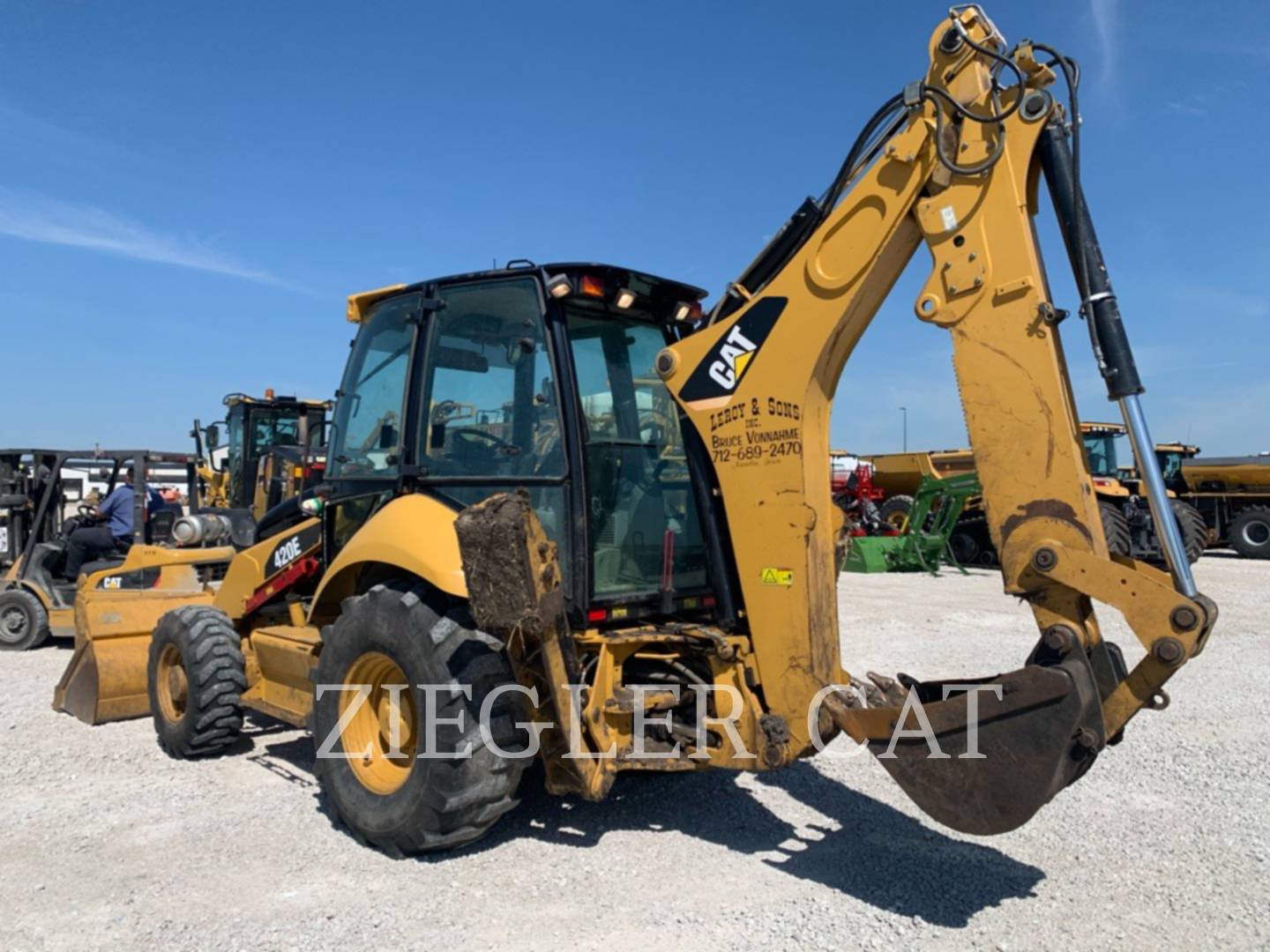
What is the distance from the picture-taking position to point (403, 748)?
424 centimetres

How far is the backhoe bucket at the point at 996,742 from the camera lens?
2986 mm

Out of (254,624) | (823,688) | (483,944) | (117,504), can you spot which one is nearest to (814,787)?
(823,688)

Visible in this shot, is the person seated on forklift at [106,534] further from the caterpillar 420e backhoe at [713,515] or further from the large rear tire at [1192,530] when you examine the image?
the large rear tire at [1192,530]

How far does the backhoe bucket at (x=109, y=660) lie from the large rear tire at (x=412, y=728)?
2470 millimetres

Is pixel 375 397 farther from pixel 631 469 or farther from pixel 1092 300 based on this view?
pixel 1092 300

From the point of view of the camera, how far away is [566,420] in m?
3.97

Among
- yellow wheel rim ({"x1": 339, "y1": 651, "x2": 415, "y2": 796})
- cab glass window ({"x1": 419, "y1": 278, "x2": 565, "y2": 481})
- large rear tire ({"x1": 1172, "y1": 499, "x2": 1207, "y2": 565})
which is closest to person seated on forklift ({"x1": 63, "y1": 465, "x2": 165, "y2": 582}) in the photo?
yellow wheel rim ({"x1": 339, "y1": 651, "x2": 415, "y2": 796})

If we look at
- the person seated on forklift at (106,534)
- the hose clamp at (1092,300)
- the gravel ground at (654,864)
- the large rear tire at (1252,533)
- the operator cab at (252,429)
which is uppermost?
the operator cab at (252,429)

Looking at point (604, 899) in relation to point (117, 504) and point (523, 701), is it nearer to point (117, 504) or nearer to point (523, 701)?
point (523, 701)

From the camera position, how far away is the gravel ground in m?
3.30

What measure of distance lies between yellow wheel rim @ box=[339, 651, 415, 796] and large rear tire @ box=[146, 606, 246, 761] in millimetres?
1442

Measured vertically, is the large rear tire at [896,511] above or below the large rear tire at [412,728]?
above

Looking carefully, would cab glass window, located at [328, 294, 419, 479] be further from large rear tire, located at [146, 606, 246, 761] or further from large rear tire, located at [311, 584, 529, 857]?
large rear tire, located at [146, 606, 246, 761]

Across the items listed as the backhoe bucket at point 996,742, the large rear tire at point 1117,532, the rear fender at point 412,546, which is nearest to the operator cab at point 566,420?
the rear fender at point 412,546
